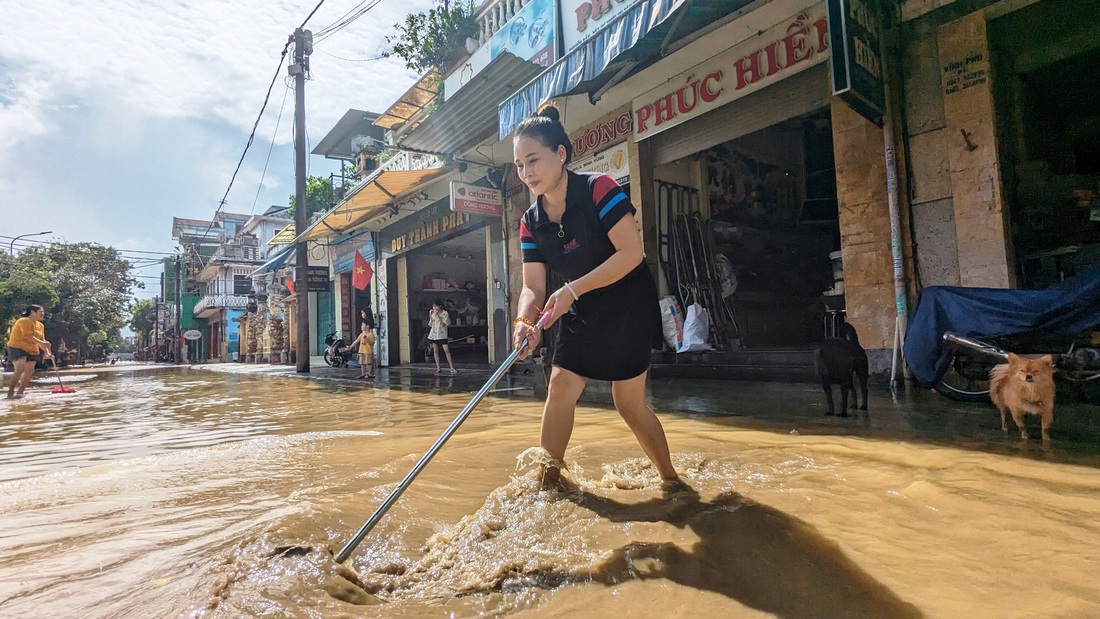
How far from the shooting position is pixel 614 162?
29.1ft

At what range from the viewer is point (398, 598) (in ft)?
4.60

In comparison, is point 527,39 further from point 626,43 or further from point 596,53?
point 626,43

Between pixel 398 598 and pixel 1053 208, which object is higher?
pixel 1053 208

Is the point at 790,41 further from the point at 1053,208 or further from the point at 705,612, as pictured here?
the point at 705,612

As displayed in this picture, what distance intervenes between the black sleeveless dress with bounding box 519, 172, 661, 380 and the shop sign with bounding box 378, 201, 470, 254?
10.7m

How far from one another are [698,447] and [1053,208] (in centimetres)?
537

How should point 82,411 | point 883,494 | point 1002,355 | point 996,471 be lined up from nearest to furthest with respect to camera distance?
point 883,494 < point 996,471 < point 1002,355 < point 82,411

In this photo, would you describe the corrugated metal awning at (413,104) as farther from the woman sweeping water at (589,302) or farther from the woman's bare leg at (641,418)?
the woman's bare leg at (641,418)

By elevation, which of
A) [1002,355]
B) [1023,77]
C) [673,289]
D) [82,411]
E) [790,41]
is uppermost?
[790,41]

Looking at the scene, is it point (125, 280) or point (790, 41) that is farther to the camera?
point (125, 280)

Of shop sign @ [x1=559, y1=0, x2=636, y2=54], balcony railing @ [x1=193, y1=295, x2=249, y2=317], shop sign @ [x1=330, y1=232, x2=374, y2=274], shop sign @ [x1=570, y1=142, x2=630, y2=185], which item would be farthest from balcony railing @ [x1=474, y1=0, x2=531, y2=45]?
balcony railing @ [x1=193, y1=295, x2=249, y2=317]

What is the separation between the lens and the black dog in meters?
3.96

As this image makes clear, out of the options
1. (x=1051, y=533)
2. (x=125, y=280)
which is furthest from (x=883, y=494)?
(x=125, y=280)

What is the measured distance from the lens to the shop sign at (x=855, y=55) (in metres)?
4.76
